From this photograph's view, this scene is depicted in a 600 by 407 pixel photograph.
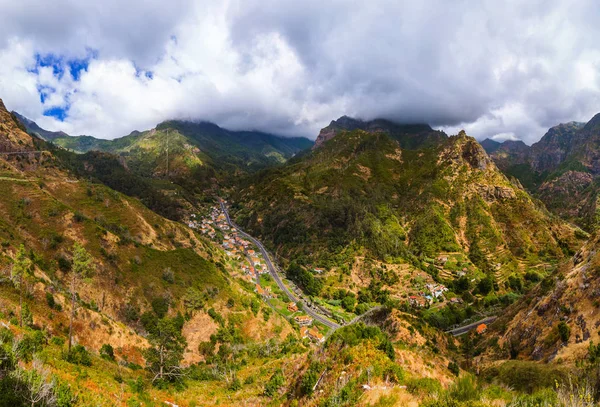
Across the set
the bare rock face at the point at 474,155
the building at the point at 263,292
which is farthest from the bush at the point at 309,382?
the bare rock face at the point at 474,155

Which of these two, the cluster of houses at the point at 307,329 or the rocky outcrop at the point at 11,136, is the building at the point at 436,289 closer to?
the cluster of houses at the point at 307,329

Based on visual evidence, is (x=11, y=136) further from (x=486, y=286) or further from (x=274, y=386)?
(x=486, y=286)

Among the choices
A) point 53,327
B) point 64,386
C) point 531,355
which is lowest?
point 531,355

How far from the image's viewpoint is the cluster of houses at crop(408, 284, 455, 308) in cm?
9840

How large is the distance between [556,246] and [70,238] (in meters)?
178

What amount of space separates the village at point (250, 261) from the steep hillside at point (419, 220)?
46.6 ft

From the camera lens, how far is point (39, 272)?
137 feet

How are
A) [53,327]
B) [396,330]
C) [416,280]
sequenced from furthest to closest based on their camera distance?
[416,280] < [396,330] < [53,327]

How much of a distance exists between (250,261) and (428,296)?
2899 inches

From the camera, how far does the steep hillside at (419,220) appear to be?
128 meters

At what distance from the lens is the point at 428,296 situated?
102688 mm

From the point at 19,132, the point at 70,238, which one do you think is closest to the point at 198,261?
the point at 70,238

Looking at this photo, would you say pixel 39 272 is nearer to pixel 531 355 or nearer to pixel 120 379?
pixel 120 379

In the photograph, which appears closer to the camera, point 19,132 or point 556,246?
point 19,132
